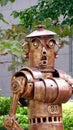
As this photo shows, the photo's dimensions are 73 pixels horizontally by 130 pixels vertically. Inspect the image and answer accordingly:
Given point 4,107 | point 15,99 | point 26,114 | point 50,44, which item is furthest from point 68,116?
point 15,99

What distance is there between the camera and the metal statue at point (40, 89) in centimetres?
367

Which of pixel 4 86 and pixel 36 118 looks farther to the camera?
pixel 4 86

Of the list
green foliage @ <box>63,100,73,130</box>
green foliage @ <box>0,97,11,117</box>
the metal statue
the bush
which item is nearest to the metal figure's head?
the metal statue

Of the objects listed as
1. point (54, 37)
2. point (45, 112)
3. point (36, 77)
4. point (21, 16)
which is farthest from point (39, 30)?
point (21, 16)

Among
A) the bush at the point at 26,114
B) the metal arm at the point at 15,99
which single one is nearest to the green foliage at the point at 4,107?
the bush at the point at 26,114

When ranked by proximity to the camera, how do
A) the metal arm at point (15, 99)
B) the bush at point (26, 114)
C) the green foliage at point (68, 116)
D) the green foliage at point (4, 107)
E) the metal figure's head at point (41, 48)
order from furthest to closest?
the green foliage at point (4, 107) < the green foliage at point (68, 116) < the bush at point (26, 114) < the metal figure's head at point (41, 48) < the metal arm at point (15, 99)

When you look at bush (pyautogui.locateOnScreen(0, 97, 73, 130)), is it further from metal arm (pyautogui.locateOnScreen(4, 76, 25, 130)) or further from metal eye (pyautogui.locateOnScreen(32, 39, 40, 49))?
metal arm (pyautogui.locateOnScreen(4, 76, 25, 130))

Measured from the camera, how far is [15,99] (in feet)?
12.1

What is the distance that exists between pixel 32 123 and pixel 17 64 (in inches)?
17.6

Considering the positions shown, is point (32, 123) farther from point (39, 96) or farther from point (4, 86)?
point (4, 86)

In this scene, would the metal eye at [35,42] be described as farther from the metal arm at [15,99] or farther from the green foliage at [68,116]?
the green foliage at [68,116]

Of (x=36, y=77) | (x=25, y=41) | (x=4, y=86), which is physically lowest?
(x=4, y=86)

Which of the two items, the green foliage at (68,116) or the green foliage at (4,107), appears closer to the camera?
the green foliage at (68,116)

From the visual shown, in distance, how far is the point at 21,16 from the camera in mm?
10234
